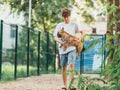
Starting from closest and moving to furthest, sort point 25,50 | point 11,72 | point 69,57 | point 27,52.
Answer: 1. point 69,57
2. point 11,72
3. point 25,50
4. point 27,52

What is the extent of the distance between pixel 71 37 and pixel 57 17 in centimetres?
2389

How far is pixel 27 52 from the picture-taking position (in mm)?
18906

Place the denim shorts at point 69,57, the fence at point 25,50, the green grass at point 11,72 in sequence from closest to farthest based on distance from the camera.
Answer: the denim shorts at point 69,57 < the green grass at point 11,72 < the fence at point 25,50

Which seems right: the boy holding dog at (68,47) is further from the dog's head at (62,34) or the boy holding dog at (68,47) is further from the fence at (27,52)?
the fence at (27,52)

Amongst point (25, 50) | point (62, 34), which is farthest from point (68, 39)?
point (25, 50)

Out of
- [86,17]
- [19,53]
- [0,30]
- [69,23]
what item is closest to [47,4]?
[86,17]

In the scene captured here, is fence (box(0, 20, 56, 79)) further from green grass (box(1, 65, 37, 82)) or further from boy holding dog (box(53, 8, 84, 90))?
boy holding dog (box(53, 8, 84, 90))

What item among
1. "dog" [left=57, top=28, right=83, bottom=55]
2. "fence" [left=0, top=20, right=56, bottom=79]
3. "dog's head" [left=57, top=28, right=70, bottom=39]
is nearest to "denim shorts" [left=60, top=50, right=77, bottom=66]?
"dog" [left=57, top=28, right=83, bottom=55]

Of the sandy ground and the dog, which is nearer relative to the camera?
the dog

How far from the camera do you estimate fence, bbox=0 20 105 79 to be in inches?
667

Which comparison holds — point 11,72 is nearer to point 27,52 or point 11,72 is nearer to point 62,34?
point 27,52

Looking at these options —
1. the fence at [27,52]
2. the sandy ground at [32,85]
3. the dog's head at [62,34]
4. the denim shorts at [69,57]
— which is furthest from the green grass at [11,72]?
the dog's head at [62,34]

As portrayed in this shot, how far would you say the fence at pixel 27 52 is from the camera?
16.9 m

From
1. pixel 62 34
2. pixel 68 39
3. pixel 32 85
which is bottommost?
pixel 32 85
